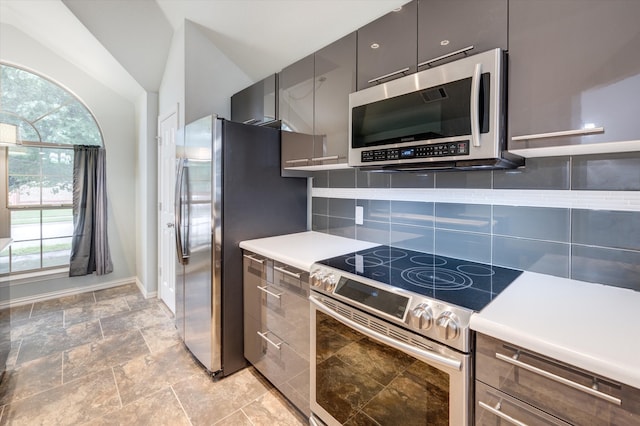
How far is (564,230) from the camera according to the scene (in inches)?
50.9

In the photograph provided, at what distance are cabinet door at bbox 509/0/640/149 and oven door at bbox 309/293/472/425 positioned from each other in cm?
86

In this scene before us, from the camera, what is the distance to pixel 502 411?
0.89 metres

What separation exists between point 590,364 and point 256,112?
8.16 ft

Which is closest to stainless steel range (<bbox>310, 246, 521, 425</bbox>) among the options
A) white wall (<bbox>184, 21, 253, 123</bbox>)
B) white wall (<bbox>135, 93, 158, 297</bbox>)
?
white wall (<bbox>184, 21, 253, 123</bbox>)

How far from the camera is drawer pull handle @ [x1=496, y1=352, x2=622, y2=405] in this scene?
71 cm

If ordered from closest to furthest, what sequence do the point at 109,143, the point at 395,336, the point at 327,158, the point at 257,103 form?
the point at 395,336 → the point at 327,158 → the point at 257,103 → the point at 109,143

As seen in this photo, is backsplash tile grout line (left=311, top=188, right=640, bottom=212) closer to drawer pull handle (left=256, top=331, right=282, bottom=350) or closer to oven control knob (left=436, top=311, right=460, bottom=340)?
oven control knob (left=436, top=311, right=460, bottom=340)

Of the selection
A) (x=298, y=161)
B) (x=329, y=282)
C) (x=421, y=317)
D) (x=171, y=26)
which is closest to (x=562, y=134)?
(x=421, y=317)

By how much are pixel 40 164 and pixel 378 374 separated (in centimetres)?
436

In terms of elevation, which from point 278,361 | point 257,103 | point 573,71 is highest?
point 257,103

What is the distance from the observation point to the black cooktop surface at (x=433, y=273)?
3.61 ft

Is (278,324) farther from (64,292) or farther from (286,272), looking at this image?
(64,292)

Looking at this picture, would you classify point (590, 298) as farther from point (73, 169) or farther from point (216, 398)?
point (73, 169)

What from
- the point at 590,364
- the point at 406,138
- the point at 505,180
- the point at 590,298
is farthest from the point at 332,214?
the point at 590,364
